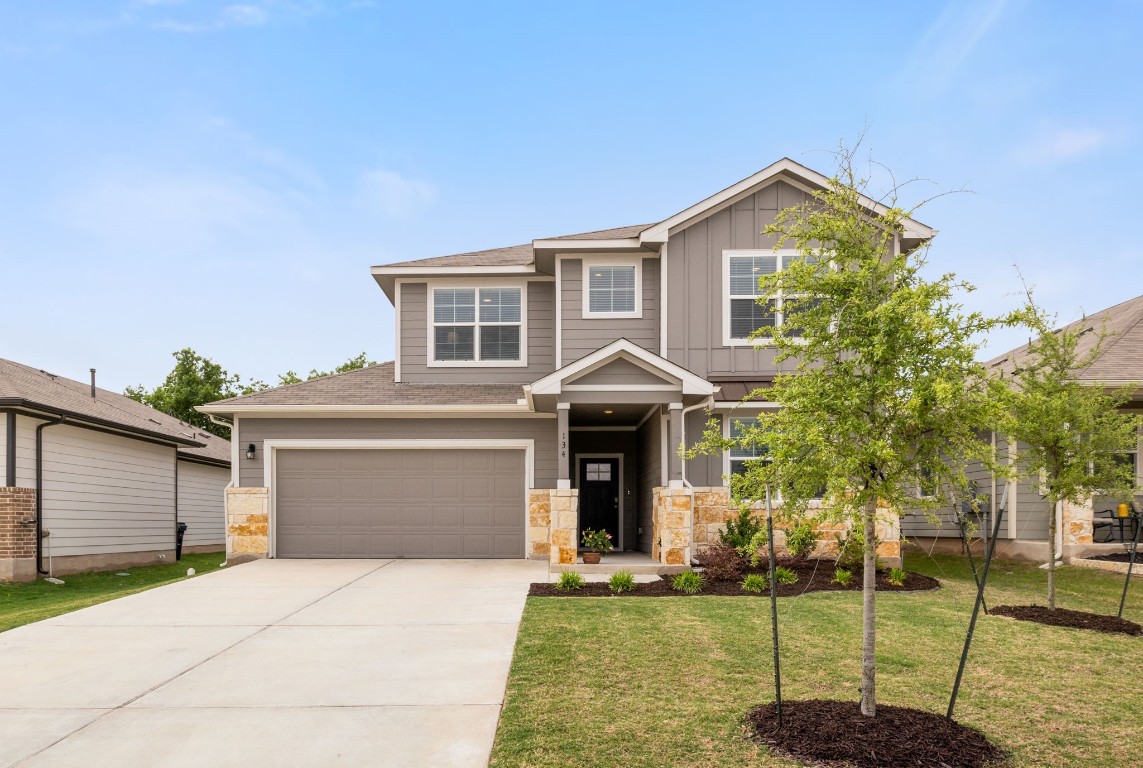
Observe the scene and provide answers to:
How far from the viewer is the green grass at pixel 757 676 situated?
5.00 metres

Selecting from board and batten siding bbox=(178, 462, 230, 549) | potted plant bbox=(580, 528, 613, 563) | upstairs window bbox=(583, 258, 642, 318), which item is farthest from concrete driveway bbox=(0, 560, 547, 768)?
board and batten siding bbox=(178, 462, 230, 549)

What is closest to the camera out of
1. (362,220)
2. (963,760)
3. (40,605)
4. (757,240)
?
(963,760)

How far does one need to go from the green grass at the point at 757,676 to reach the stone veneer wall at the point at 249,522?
7.37 meters

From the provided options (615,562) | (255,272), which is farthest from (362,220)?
(615,562)

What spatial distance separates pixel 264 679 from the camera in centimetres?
668

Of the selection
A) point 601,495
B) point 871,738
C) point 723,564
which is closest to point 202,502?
point 601,495

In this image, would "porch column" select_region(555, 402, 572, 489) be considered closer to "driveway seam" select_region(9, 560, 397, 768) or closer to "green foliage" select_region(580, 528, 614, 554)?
"green foliage" select_region(580, 528, 614, 554)

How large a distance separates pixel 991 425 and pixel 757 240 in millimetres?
10411

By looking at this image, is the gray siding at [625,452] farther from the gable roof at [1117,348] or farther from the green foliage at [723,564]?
the gable roof at [1117,348]

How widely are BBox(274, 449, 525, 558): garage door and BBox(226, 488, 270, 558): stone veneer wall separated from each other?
0.27 metres

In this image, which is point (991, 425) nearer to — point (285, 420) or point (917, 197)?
point (917, 197)

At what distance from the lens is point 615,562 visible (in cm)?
1385

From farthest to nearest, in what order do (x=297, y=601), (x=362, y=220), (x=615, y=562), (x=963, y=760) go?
(x=362, y=220) → (x=615, y=562) → (x=297, y=601) → (x=963, y=760)

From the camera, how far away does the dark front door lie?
56.4 feet
